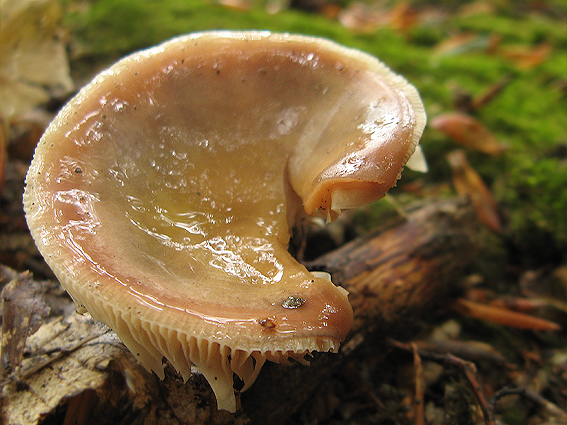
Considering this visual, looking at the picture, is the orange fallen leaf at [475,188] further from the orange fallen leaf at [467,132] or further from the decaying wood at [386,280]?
the decaying wood at [386,280]

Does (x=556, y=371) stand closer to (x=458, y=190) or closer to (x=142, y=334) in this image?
(x=458, y=190)

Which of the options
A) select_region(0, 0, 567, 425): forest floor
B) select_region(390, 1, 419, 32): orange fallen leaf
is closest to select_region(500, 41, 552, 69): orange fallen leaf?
select_region(0, 0, 567, 425): forest floor

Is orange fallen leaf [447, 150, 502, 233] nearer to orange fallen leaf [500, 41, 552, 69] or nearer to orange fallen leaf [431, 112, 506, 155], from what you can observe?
orange fallen leaf [431, 112, 506, 155]

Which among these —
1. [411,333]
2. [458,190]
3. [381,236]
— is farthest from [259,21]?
[411,333]

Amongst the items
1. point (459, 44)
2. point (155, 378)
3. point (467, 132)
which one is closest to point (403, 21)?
point (459, 44)

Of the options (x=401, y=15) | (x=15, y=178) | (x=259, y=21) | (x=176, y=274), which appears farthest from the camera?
(x=401, y=15)

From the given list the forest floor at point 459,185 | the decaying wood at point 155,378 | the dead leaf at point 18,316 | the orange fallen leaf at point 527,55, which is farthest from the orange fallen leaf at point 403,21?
the dead leaf at point 18,316
